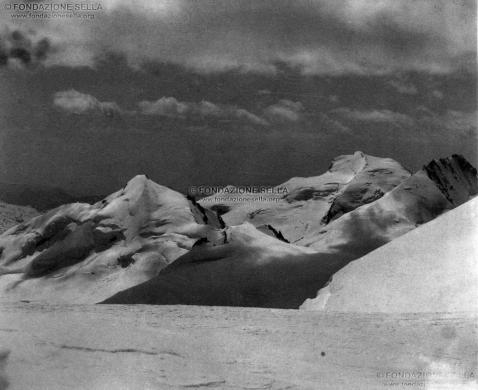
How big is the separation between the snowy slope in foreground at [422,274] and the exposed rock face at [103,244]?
19.2m

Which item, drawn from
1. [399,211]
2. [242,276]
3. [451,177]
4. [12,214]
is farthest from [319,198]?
[242,276]

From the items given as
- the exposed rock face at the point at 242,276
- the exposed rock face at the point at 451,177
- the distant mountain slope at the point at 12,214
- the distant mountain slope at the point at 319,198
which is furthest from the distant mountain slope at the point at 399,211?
the distant mountain slope at the point at 12,214

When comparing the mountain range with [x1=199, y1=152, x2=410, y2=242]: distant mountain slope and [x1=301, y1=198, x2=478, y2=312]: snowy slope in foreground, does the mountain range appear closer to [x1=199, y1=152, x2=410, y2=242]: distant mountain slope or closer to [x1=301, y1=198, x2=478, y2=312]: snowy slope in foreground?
[x1=199, y1=152, x2=410, y2=242]: distant mountain slope

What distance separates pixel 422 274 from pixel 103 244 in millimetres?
26868

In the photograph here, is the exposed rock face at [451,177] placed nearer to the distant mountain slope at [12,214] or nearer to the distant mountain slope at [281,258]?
the distant mountain slope at [281,258]

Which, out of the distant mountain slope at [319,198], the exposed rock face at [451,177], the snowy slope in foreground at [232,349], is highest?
the snowy slope in foreground at [232,349]

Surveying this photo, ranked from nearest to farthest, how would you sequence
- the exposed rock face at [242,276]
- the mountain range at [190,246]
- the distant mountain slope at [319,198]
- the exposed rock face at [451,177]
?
the exposed rock face at [242,276], the mountain range at [190,246], the exposed rock face at [451,177], the distant mountain slope at [319,198]

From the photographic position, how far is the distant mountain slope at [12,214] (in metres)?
49.1

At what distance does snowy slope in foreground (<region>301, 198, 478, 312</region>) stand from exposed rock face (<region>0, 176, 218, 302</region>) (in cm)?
1922

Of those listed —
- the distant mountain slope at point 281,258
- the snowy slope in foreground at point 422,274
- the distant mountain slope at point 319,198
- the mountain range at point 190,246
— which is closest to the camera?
the snowy slope in foreground at point 422,274

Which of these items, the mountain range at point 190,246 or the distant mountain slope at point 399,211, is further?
the distant mountain slope at point 399,211

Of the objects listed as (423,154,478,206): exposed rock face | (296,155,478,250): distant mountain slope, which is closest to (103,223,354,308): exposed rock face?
(296,155,478,250): distant mountain slope

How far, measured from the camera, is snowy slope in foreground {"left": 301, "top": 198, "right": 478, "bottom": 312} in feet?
54.3

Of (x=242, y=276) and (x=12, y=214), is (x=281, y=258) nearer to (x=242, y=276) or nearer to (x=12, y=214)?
(x=242, y=276)
